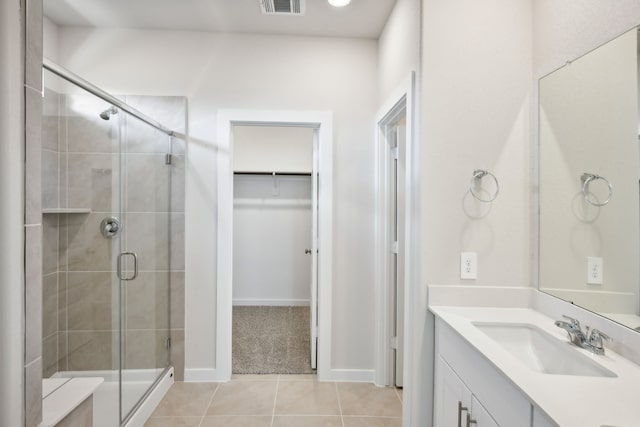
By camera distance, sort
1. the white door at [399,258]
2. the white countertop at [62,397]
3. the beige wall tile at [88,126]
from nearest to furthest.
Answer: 1. the white countertop at [62,397]
2. the beige wall tile at [88,126]
3. the white door at [399,258]

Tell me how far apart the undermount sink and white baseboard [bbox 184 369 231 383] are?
6.33 ft

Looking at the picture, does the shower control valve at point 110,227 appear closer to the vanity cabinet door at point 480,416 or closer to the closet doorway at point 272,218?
the vanity cabinet door at point 480,416

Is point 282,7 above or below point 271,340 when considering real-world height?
above

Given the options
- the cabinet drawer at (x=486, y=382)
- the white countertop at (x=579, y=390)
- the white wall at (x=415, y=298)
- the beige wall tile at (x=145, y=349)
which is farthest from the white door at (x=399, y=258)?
the beige wall tile at (x=145, y=349)

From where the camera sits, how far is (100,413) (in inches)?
73.7

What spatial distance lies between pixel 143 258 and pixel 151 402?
0.93 m

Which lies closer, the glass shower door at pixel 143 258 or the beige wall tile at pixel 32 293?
the beige wall tile at pixel 32 293

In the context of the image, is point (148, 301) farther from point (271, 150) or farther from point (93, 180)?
point (271, 150)

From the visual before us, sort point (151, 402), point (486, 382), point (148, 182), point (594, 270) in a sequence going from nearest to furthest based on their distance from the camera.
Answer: point (486, 382)
point (594, 270)
point (151, 402)
point (148, 182)

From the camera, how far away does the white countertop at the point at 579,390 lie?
0.81m

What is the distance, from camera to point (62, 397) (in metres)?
1.19

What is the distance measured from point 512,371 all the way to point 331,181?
71.0 inches

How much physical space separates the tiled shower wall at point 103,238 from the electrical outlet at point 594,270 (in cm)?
235

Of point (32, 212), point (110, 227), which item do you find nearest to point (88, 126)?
point (110, 227)
